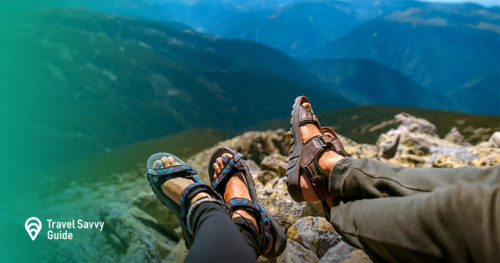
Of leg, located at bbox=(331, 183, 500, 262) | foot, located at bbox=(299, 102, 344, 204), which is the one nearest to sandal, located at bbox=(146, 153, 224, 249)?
foot, located at bbox=(299, 102, 344, 204)

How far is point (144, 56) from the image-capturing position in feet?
447

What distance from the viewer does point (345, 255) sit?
2883 mm

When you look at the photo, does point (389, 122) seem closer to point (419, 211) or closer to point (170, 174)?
point (170, 174)

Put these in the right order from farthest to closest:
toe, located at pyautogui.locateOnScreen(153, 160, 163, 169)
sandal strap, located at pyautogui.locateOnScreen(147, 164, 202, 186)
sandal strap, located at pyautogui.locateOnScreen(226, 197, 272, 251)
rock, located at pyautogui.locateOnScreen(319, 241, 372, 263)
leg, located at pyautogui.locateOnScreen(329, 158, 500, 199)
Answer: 1. toe, located at pyautogui.locateOnScreen(153, 160, 163, 169)
2. sandal strap, located at pyautogui.locateOnScreen(147, 164, 202, 186)
3. sandal strap, located at pyautogui.locateOnScreen(226, 197, 272, 251)
4. rock, located at pyautogui.locateOnScreen(319, 241, 372, 263)
5. leg, located at pyautogui.locateOnScreen(329, 158, 500, 199)

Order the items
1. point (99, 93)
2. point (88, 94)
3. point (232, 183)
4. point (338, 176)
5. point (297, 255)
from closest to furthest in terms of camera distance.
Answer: point (338, 176)
point (297, 255)
point (232, 183)
point (88, 94)
point (99, 93)

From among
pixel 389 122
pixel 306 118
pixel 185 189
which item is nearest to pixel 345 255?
pixel 185 189

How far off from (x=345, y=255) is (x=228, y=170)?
1.91m

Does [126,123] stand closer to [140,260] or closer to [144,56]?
[144,56]

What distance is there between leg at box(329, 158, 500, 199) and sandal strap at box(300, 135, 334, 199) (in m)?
0.32

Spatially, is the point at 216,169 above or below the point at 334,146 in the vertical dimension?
above

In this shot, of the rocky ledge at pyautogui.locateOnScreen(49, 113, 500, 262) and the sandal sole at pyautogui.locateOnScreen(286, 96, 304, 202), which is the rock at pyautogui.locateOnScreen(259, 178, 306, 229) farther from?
the sandal sole at pyautogui.locateOnScreen(286, 96, 304, 202)

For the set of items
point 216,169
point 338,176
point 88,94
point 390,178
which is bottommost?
point 390,178

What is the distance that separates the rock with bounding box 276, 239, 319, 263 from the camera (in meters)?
3.26
